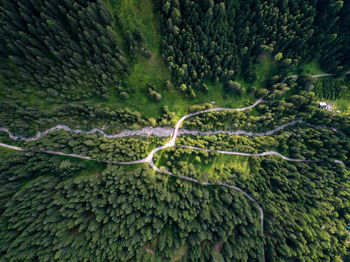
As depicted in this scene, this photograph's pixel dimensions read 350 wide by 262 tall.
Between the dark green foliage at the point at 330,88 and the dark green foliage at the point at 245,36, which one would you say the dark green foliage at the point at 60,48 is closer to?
the dark green foliage at the point at 245,36

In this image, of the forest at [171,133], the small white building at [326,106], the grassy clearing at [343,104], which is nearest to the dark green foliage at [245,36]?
the forest at [171,133]

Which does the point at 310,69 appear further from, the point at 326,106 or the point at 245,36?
the point at 245,36

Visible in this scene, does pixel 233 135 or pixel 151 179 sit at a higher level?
pixel 233 135

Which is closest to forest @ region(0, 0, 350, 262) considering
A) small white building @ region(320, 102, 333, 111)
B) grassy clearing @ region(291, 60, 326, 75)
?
grassy clearing @ region(291, 60, 326, 75)

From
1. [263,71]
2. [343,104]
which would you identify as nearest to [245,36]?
[263,71]

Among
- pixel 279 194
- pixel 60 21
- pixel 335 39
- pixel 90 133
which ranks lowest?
pixel 279 194

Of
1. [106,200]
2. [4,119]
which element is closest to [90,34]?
[4,119]

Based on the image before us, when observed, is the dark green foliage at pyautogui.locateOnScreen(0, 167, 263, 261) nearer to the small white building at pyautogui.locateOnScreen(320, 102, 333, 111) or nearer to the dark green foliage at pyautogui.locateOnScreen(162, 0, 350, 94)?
the dark green foliage at pyautogui.locateOnScreen(162, 0, 350, 94)

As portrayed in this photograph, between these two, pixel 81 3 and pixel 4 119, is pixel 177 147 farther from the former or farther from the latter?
pixel 4 119
